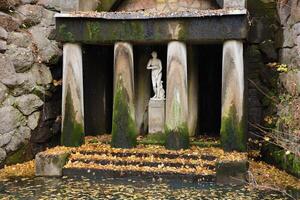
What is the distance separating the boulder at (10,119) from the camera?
10.2 meters

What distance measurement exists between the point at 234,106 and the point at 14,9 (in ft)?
19.0

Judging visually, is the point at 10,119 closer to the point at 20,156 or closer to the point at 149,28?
the point at 20,156

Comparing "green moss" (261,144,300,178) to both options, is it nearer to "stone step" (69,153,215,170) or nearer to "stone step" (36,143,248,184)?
"stone step" (36,143,248,184)

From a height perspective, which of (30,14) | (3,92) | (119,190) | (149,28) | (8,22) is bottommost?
(119,190)

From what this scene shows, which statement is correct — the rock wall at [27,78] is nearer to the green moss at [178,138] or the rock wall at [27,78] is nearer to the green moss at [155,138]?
the green moss at [155,138]

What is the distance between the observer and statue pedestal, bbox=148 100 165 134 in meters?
11.9

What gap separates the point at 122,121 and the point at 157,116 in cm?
154

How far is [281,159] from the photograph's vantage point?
10320mm

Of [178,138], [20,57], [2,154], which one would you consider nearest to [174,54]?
[178,138]

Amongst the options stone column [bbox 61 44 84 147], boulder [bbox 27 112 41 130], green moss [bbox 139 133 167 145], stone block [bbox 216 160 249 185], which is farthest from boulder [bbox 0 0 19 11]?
stone block [bbox 216 160 249 185]

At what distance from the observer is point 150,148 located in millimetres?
10711

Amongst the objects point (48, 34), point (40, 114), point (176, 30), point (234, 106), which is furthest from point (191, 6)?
point (40, 114)

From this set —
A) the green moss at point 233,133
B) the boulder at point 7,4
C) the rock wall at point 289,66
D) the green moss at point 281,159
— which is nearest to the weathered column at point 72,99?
the boulder at point 7,4

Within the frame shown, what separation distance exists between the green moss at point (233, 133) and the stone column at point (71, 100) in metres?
3.42
